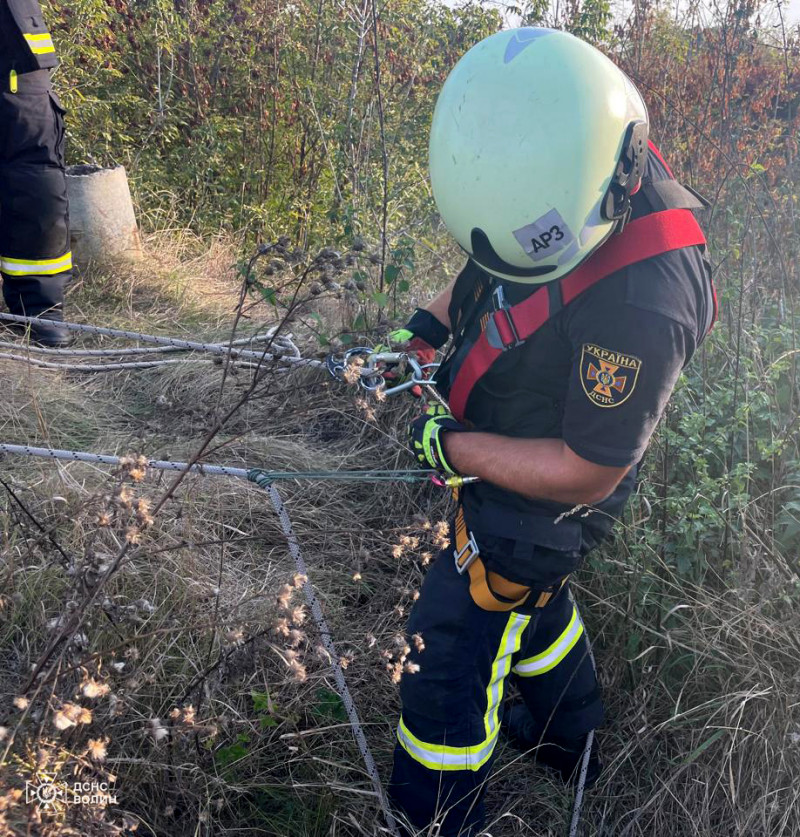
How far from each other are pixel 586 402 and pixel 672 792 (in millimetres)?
1315

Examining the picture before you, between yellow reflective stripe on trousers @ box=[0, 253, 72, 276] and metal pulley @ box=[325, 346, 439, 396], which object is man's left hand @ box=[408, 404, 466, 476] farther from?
yellow reflective stripe on trousers @ box=[0, 253, 72, 276]

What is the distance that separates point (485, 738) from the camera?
6.75 feet

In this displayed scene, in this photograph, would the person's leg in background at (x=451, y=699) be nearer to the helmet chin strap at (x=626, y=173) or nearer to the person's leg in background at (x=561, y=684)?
the person's leg in background at (x=561, y=684)

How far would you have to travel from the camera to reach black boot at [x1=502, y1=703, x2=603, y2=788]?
2.38 metres

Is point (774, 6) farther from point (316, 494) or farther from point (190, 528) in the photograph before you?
point (190, 528)

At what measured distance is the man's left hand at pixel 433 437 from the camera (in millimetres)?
1937

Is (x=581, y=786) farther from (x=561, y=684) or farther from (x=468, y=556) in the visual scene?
(x=468, y=556)

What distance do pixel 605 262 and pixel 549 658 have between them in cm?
119

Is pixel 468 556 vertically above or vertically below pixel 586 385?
below

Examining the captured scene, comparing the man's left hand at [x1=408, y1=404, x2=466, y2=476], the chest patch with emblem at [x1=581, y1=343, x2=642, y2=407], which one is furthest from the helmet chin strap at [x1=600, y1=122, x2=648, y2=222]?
the man's left hand at [x1=408, y1=404, x2=466, y2=476]

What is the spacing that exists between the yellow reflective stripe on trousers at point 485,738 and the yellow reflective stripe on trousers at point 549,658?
0.18 meters

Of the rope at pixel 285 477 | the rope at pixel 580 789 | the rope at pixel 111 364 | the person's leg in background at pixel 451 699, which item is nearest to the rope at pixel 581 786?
the rope at pixel 580 789

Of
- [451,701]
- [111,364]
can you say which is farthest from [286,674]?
[111,364]

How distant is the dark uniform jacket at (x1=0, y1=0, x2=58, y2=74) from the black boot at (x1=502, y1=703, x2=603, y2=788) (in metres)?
3.94
